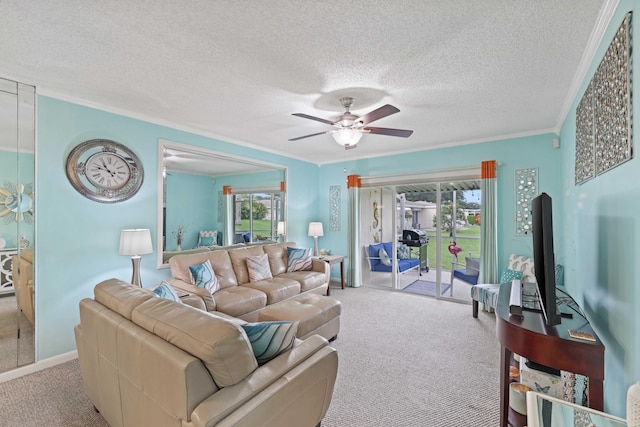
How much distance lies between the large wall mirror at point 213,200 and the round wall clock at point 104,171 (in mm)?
307

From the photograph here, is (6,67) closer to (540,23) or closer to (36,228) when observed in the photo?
(36,228)

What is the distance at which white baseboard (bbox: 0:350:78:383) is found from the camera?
247 centimetres

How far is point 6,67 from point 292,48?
7.75 feet

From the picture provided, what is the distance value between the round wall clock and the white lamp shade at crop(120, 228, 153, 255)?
49cm

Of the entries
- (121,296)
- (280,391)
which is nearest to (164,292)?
(121,296)

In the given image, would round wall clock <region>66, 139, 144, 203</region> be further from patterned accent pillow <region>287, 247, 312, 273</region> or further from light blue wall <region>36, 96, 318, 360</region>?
patterned accent pillow <region>287, 247, 312, 273</region>

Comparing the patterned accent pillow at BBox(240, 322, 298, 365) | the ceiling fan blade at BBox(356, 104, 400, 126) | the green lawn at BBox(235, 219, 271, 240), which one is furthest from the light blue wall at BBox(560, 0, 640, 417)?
the green lawn at BBox(235, 219, 271, 240)

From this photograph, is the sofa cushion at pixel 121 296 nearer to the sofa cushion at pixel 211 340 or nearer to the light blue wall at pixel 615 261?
the sofa cushion at pixel 211 340

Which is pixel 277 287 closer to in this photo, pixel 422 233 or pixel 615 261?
pixel 422 233

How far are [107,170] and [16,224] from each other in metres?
0.88

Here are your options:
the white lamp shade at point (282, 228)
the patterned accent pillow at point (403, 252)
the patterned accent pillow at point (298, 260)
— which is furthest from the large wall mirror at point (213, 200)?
the patterned accent pillow at point (403, 252)

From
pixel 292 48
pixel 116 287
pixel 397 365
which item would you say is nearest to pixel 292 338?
pixel 116 287

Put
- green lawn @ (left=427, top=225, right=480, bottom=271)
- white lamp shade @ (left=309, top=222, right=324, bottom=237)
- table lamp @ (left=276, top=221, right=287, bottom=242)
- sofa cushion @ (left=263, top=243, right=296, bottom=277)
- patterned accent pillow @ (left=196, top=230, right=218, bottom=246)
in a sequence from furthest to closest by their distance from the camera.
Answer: white lamp shade @ (left=309, top=222, right=324, bottom=237)
table lamp @ (left=276, top=221, right=287, bottom=242)
green lawn @ (left=427, top=225, right=480, bottom=271)
sofa cushion @ (left=263, top=243, right=296, bottom=277)
patterned accent pillow @ (left=196, top=230, right=218, bottom=246)

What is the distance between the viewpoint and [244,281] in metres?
3.96
